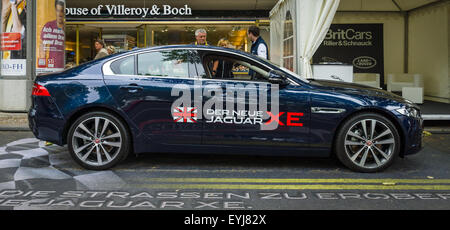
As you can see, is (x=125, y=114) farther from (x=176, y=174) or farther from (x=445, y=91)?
(x=445, y=91)

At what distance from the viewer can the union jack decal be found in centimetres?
524

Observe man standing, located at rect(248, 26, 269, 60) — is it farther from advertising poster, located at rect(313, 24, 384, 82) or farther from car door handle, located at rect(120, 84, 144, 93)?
advertising poster, located at rect(313, 24, 384, 82)

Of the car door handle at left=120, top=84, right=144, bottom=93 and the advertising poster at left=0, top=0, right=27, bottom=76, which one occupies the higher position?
the advertising poster at left=0, top=0, right=27, bottom=76

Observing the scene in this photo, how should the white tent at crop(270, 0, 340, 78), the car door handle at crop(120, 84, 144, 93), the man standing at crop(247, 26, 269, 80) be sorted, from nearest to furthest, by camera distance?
the car door handle at crop(120, 84, 144, 93) → the man standing at crop(247, 26, 269, 80) → the white tent at crop(270, 0, 340, 78)

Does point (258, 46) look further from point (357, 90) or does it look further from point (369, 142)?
point (369, 142)

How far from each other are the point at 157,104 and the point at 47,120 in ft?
4.43

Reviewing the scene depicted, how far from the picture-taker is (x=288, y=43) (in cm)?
1030

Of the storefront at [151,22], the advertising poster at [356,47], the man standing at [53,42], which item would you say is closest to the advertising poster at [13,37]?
the man standing at [53,42]

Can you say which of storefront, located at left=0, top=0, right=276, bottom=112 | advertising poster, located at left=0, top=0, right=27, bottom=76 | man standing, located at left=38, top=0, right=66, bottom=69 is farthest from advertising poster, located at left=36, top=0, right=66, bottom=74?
storefront, located at left=0, top=0, right=276, bottom=112

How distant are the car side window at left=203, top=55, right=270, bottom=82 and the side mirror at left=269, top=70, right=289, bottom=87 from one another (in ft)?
0.51

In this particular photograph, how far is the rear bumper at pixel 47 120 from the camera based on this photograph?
534 cm

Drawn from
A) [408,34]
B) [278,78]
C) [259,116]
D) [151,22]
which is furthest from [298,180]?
[408,34]

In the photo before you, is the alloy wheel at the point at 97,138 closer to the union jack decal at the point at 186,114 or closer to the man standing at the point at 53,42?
the union jack decal at the point at 186,114

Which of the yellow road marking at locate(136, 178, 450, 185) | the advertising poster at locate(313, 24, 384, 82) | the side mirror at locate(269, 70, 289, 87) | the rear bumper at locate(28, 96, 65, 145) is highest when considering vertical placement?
the advertising poster at locate(313, 24, 384, 82)
